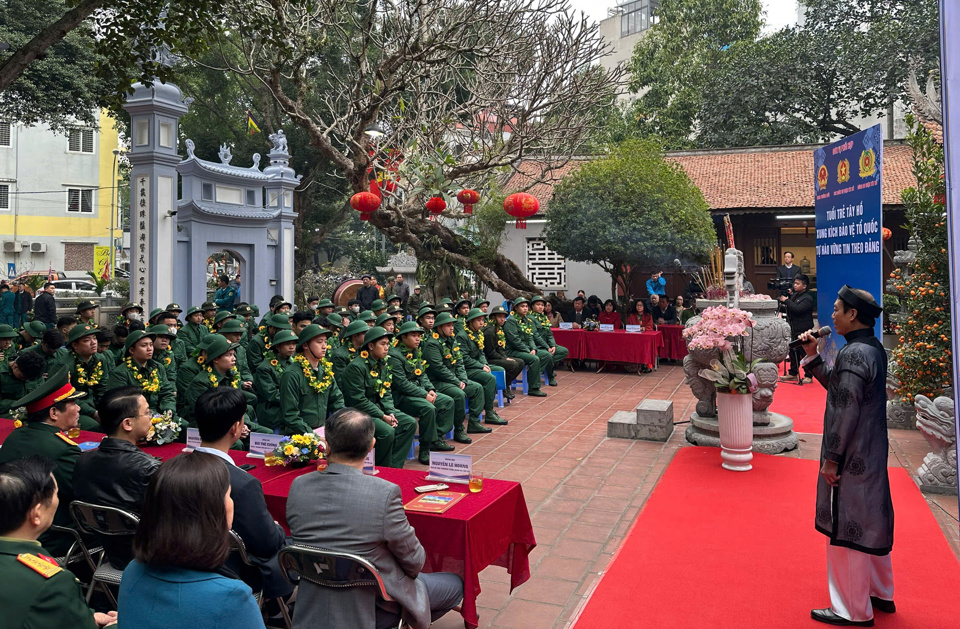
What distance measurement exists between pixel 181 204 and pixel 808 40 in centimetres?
1964

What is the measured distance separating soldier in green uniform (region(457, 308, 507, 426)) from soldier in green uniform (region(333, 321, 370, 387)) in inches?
67.5

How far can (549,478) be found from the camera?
21.1ft

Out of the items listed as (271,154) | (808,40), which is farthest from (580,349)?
(808,40)

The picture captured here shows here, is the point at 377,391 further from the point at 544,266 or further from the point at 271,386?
the point at 544,266

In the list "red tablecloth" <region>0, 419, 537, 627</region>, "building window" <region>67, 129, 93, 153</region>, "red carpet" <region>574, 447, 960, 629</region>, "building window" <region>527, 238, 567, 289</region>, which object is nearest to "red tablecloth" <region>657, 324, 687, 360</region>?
"building window" <region>527, 238, 567, 289</region>

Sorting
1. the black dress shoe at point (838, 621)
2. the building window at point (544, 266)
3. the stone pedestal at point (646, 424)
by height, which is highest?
the building window at point (544, 266)

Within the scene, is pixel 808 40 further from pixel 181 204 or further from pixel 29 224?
pixel 29 224

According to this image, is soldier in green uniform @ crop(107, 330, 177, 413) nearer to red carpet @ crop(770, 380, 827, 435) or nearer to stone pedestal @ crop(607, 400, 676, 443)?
stone pedestal @ crop(607, 400, 676, 443)

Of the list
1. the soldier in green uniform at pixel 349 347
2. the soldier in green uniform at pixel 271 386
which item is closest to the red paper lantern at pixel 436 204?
the soldier in green uniform at pixel 349 347

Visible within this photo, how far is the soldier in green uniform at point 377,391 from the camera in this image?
639 centimetres

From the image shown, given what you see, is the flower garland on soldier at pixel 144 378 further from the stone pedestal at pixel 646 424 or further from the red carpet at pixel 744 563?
the stone pedestal at pixel 646 424

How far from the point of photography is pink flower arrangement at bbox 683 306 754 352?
257 inches

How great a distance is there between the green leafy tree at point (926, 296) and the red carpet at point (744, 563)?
1079 mm

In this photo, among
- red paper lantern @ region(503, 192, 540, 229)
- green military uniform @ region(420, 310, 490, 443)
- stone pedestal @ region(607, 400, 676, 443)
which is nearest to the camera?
stone pedestal @ region(607, 400, 676, 443)
